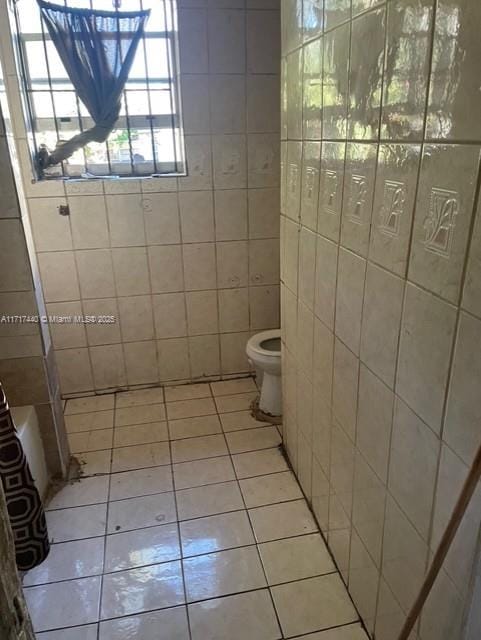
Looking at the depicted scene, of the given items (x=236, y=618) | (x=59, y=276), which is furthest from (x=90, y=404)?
(x=236, y=618)

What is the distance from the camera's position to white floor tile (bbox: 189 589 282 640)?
4.74ft

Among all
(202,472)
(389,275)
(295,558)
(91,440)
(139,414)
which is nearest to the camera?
(389,275)

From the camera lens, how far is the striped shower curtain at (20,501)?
1.54m

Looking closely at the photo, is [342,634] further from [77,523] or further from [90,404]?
[90,404]

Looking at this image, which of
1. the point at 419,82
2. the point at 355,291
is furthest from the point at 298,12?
the point at 355,291

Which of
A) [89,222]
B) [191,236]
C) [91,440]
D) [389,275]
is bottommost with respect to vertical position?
[91,440]

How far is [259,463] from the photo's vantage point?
2.20 meters

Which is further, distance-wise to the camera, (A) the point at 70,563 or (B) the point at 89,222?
(B) the point at 89,222

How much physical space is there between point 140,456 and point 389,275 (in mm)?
1631

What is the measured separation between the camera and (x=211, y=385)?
2916mm

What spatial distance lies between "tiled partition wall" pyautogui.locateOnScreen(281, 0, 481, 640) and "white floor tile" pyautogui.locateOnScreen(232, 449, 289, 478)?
451 millimetres

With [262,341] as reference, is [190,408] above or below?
below

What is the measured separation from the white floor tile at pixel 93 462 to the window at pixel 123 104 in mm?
1428

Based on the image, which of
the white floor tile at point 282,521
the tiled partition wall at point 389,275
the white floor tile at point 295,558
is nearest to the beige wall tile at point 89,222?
the tiled partition wall at point 389,275
